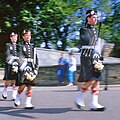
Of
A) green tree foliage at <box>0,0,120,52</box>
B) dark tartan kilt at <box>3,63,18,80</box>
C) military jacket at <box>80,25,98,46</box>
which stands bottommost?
dark tartan kilt at <box>3,63,18,80</box>

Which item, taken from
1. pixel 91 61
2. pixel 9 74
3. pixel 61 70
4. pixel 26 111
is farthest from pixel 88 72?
pixel 61 70

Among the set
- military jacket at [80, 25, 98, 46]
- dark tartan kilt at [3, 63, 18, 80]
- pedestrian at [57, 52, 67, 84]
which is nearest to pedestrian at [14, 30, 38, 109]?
military jacket at [80, 25, 98, 46]

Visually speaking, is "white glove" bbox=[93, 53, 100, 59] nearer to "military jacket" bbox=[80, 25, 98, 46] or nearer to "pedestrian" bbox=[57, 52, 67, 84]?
"military jacket" bbox=[80, 25, 98, 46]

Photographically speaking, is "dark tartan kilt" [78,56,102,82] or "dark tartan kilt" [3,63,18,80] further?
"dark tartan kilt" [3,63,18,80]

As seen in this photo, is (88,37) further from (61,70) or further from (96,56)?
(61,70)

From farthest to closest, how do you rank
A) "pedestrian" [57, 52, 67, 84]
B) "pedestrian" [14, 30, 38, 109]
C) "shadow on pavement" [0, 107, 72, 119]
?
"pedestrian" [57, 52, 67, 84] < "pedestrian" [14, 30, 38, 109] < "shadow on pavement" [0, 107, 72, 119]

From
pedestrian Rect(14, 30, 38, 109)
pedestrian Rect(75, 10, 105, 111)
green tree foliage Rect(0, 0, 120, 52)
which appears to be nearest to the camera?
pedestrian Rect(75, 10, 105, 111)

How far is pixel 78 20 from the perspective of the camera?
79.2 ft

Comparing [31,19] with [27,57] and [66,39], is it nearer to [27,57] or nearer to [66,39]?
[66,39]

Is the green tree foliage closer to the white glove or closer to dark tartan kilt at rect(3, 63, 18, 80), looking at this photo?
dark tartan kilt at rect(3, 63, 18, 80)

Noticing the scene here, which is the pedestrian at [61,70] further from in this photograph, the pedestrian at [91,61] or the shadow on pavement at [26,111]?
the pedestrian at [91,61]

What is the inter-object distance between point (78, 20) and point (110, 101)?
14614mm

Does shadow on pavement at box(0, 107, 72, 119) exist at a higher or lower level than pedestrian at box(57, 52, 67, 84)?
lower

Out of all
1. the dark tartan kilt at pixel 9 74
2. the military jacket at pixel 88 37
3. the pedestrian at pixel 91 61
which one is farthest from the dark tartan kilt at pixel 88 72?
the dark tartan kilt at pixel 9 74
